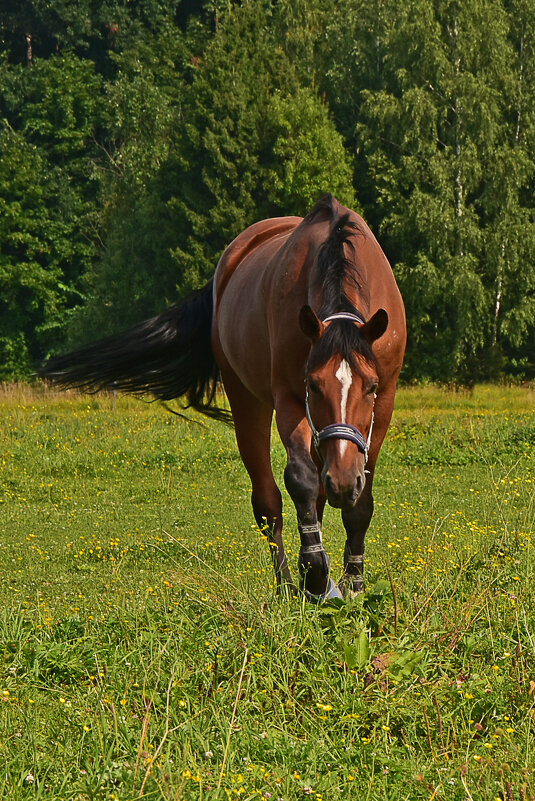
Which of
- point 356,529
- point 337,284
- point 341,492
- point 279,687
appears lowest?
point 279,687

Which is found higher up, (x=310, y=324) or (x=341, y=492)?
(x=310, y=324)

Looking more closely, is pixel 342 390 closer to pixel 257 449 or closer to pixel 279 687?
pixel 279 687

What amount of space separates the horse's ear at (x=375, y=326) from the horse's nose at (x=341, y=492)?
0.72m

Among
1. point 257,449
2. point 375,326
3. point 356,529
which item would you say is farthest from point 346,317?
point 257,449

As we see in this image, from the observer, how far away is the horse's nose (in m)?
4.35

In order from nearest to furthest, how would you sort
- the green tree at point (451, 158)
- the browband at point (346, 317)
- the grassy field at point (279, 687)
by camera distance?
the grassy field at point (279, 687) < the browband at point (346, 317) < the green tree at point (451, 158)

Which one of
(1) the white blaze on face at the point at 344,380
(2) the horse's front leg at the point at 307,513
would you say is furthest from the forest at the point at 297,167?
(1) the white blaze on face at the point at 344,380

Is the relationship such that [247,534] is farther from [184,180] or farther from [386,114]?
[184,180]

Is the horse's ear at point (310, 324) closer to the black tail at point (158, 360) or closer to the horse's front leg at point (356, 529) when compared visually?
the horse's front leg at point (356, 529)

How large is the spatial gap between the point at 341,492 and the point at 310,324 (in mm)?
854

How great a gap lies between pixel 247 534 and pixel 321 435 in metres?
5.07

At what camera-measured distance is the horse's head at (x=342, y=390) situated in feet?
14.5

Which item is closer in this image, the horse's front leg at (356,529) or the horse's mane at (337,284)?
the horse's mane at (337,284)

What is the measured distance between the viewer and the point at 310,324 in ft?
15.4
